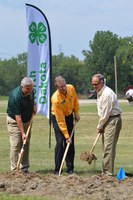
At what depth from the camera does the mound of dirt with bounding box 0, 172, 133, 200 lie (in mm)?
8781

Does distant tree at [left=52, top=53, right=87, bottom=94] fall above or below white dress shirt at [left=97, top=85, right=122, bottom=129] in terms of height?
above

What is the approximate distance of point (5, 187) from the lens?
376 inches

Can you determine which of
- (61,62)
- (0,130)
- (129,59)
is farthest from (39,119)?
(61,62)

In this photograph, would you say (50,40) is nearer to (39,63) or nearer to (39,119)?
(39,63)

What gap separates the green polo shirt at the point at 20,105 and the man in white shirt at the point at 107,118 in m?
1.41

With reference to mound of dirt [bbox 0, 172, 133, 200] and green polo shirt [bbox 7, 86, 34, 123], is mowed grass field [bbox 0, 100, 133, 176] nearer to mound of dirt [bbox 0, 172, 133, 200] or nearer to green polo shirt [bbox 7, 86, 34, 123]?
green polo shirt [bbox 7, 86, 34, 123]

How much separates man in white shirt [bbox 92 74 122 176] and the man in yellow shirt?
850 millimetres

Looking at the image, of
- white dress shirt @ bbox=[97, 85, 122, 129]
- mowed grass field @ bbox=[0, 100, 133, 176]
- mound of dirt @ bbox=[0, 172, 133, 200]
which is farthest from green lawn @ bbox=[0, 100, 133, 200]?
white dress shirt @ bbox=[97, 85, 122, 129]

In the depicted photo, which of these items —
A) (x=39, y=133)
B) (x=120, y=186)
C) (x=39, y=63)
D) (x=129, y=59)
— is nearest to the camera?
(x=120, y=186)

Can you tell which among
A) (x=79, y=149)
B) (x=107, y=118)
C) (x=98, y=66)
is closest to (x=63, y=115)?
(x=107, y=118)

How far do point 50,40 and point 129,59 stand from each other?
82.8 m

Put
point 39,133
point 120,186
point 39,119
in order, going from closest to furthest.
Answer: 1. point 120,186
2. point 39,133
3. point 39,119

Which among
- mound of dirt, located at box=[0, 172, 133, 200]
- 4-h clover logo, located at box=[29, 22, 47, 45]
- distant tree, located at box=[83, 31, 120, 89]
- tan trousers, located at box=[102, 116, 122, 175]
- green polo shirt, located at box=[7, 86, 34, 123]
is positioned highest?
distant tree, located at box=[83, 31, 120, 89]

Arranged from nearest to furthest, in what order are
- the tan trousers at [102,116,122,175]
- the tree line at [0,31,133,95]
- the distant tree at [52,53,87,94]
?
the tan trousers at [102,116,122,175] → the tree line at [0,31,133,95] → the distant tree at [52,53,87,94]
